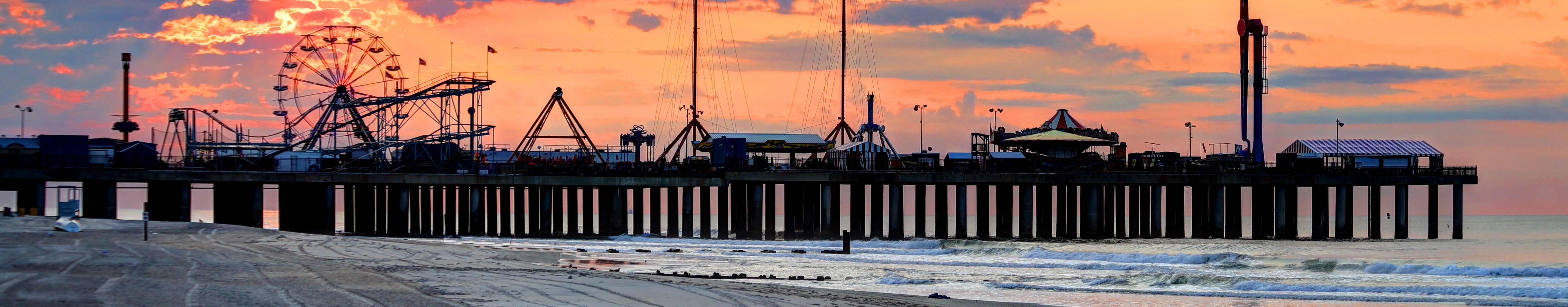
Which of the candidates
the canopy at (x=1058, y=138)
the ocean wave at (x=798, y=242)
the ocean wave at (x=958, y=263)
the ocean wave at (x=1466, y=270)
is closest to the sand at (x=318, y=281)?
the ocean wave at (x=958, y=263)

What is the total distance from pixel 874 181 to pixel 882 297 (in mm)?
26951

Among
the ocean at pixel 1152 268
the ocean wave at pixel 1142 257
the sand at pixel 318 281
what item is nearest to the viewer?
the sand at pixel 318 281

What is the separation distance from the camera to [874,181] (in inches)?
2160

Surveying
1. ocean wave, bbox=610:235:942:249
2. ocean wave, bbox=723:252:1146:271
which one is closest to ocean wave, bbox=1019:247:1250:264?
ocean wave, bbox=723:252:1146:271

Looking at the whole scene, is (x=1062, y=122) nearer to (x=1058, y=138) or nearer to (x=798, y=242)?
(x=1058, y=138)

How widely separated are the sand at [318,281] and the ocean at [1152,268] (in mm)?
3922

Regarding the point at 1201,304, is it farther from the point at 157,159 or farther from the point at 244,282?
the point at 157,159

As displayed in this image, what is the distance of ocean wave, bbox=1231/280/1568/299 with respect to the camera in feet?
102

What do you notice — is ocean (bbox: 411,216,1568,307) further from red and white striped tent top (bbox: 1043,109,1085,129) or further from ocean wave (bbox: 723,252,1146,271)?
red and white striped tent top (bbox: 1043,109,1085,129)

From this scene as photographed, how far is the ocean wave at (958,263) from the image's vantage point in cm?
4025

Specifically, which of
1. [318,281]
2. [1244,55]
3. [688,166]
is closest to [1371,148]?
[1244,55]

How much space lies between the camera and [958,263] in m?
42.3

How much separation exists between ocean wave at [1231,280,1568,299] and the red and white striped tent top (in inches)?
1629

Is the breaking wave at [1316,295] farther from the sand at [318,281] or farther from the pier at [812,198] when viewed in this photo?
the pier at [812,198]
